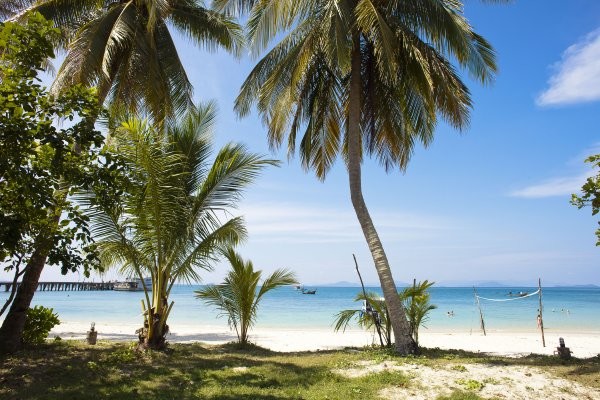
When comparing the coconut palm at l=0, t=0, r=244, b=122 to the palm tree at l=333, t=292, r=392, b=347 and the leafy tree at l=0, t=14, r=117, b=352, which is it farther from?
the palm tree at l=333, t=292, r=392, b=347

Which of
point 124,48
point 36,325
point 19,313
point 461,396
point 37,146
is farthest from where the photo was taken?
point 124,48

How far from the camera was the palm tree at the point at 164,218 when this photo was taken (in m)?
8.23

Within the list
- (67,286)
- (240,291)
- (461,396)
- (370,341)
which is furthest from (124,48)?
(67,286)

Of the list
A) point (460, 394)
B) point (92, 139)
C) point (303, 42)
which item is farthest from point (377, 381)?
point (303, 42)

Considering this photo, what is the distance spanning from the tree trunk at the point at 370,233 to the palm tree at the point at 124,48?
13.7ft

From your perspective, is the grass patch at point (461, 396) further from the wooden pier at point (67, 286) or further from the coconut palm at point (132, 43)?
the wooden pier at point (67, 286)

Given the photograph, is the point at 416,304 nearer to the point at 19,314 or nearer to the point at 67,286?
the point at 19,314

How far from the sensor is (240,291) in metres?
11.0

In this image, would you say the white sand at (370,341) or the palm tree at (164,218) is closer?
the palm tree at (164,218)

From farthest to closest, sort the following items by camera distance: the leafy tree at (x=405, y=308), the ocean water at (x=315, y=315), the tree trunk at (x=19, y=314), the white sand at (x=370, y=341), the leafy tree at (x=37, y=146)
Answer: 1. the ocean water at (x=315, y=315)
2. the white sand at (x=370, y=341)
3. the leafy tree at (x=405, y=308)
4. the tree trunk at (x=19, y=314)
5. the leafy tree at (x=37, y=146)

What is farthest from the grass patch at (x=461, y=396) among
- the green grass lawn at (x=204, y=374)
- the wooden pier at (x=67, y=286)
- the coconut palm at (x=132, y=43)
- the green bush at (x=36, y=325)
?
the wooden pier at (x=67, y=286)

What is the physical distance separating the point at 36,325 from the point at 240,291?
4.41 metres

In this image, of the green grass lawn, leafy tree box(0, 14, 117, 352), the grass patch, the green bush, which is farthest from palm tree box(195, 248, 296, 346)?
leafy tree box(0, 14, 117, 352)

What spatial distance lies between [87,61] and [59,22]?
2.19 metres
